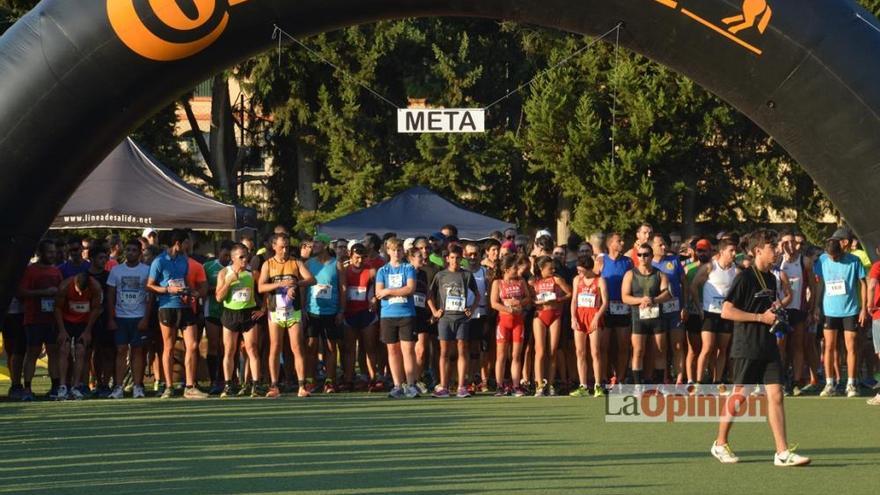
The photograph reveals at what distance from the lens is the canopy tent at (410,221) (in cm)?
2611

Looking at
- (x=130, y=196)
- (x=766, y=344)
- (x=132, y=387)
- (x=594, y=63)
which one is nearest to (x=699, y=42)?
(x=766, y=344)

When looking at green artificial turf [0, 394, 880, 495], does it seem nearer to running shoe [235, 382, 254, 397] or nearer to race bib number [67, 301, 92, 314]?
running shoe [235, 382, 254, 397]

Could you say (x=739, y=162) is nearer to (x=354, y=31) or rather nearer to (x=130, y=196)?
(x=354, y=31)

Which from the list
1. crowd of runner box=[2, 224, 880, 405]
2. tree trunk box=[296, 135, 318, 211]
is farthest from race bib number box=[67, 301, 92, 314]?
tree trunk box=[296, 135, 318, 211]

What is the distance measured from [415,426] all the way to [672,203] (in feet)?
82.3

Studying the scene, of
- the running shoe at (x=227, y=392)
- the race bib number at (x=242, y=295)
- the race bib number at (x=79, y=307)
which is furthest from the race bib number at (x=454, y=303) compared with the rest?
the race bib number at (x=79, y=307)

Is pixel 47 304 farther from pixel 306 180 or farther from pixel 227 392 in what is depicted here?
pixel 306 180

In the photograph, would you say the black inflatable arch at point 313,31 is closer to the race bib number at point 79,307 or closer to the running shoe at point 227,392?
the race bib number at point 79,307

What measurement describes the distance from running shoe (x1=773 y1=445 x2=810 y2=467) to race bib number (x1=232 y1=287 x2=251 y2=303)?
7.49m

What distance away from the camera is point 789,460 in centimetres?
1020

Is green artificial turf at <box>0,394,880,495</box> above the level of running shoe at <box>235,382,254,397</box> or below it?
below

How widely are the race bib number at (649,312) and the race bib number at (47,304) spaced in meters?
6.47

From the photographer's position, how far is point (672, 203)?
122 feet

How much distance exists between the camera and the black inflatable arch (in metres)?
11.2
